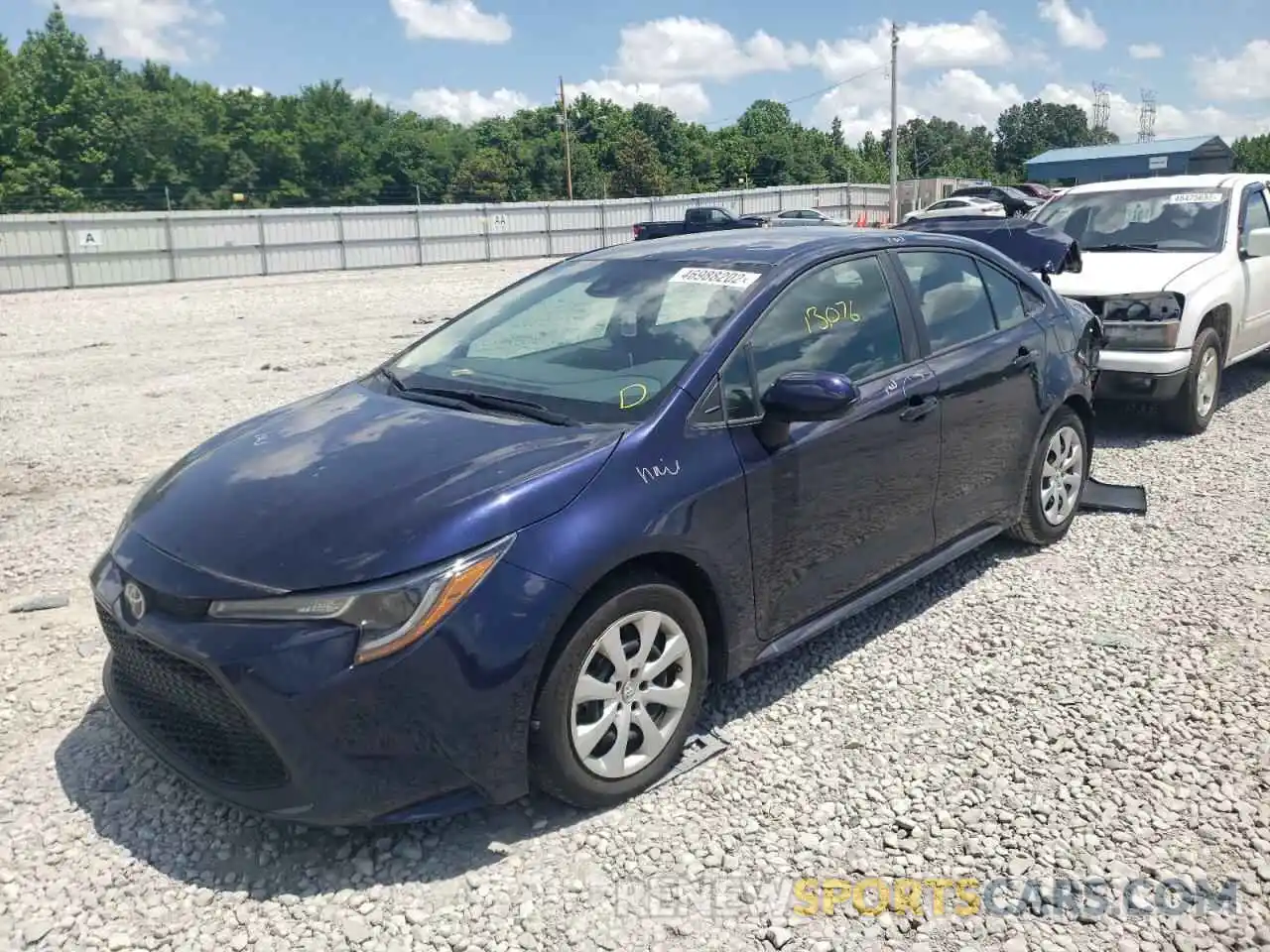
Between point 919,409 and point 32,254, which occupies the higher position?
point 32,254

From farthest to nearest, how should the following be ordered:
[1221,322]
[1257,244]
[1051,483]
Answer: [1257,244] → [1221,322] → [1051,483]

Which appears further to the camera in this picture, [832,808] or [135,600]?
[832,808]

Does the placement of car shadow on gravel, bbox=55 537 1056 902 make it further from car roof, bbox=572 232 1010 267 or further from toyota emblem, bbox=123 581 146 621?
car roof, bbox=572 232 1010 267

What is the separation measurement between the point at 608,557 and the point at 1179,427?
6.04m

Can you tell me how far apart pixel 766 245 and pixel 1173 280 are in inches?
178

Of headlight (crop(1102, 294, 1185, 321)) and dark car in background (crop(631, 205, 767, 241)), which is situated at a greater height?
dark car in background (crop(631, 205, 767, 241))

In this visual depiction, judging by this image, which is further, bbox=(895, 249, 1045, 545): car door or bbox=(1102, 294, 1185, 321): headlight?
bbox=(1102, 294, 1185, 321): headlight

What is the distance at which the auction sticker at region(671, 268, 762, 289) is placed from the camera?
3.81 m

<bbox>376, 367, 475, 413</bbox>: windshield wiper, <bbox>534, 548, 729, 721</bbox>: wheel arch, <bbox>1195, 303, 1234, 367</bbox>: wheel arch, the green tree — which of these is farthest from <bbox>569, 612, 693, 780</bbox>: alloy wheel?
the green tree

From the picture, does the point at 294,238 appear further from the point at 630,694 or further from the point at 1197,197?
the point at 630,694

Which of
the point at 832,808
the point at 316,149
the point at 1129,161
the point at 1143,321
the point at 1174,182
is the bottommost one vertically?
the point at 832,808

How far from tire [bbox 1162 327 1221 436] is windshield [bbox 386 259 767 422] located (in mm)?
4779

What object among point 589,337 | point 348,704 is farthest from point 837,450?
point 348,704

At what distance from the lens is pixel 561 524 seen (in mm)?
2908
